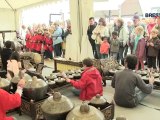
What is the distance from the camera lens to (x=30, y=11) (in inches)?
437

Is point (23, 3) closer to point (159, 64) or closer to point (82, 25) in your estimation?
point (82, 25)

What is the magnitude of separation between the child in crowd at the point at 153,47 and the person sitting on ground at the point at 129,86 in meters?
1.85

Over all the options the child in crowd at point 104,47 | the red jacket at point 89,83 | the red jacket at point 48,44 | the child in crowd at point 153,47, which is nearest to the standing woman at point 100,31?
the child in crowd at point 104,47

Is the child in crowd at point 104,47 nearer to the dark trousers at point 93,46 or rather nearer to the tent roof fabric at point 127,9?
the dark trousers at point 93,46

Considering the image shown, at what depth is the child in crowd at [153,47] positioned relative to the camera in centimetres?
545

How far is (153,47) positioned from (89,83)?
233 cm

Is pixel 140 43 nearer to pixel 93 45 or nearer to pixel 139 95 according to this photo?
pixel 93 45

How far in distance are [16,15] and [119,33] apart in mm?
7429

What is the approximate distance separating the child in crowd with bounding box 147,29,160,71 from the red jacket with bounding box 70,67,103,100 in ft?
6.98

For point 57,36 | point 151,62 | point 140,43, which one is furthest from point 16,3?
point 151,62

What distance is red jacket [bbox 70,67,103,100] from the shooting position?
3803 millimetres

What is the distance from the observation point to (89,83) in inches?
151

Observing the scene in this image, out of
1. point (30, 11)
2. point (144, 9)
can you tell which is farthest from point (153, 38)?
point (30, 11)

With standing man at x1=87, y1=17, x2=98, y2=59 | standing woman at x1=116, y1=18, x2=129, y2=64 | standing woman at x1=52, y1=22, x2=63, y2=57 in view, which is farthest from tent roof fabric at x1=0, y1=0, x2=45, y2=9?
standing woman at x1=116, y1=18, x2=129, y2=64
